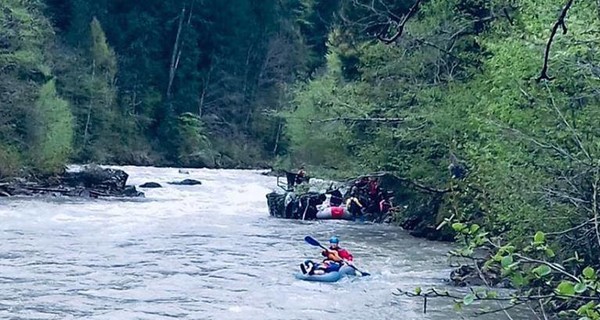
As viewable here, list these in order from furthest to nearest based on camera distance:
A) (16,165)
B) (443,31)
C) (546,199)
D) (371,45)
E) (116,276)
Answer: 1. (16,165)
2. (371,45)
3. (443,31)
4. (116,276)
5. (546,199)

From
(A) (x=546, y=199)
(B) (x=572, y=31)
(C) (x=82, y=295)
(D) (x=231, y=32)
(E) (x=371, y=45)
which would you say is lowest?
(C) (x=82, y=295)

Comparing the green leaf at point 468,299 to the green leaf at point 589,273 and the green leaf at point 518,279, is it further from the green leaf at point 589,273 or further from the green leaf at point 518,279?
the green leaf at point 589,273

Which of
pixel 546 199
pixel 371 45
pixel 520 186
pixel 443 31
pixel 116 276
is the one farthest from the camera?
pixel 371 45

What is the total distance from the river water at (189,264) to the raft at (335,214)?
593 mm

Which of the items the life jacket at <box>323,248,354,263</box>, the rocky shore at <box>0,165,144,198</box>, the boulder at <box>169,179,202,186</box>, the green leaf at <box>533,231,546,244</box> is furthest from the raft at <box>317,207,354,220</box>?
the green leaf at <box>533,231,546,244</box>

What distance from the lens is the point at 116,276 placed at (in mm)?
13867

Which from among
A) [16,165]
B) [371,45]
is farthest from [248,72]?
[371,45]

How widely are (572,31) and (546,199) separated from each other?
2.25 m

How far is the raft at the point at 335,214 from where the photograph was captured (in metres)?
24.0

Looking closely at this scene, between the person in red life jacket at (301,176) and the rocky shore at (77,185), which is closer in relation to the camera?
the person in red life jacket at (301,176)

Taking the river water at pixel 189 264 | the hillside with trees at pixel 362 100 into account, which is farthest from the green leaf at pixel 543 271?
the river water at pixel 189 264

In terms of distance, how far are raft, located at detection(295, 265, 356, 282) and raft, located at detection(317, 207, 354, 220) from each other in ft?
31.5

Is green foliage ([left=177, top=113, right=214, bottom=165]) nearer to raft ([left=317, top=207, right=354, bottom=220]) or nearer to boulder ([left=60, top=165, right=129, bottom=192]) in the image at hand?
boulder ([left=60, top=165, right=129, bottom=192])

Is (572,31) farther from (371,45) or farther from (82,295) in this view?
(371,45)
